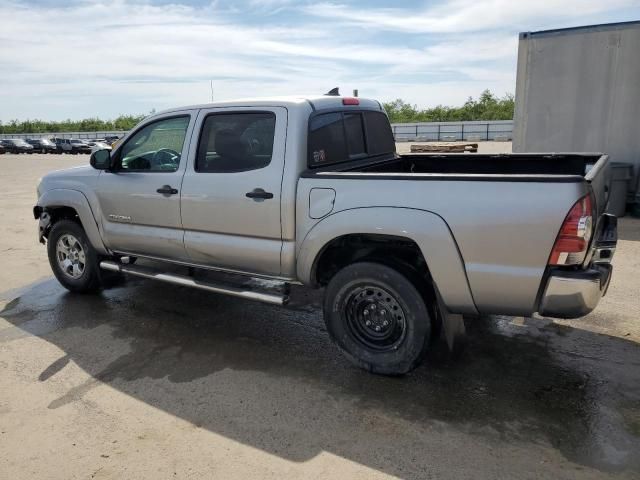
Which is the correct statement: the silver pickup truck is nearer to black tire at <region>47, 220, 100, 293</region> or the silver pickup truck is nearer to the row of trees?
black tire at <region>47, 220, 100, 293</region>

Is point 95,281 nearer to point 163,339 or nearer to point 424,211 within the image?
point 163,339

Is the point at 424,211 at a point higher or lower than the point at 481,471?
higher

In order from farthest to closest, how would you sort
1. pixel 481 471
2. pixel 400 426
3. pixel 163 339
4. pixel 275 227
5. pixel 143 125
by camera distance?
1. pixel 143 125
2. pixel 163 339
3. pixel 275 227
4. pixel 400 426
5. pixel 481 471

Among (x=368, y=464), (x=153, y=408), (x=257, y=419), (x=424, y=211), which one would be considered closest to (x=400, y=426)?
(x=368, y=464)

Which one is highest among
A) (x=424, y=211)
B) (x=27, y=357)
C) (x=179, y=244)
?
(x=424, y=211)

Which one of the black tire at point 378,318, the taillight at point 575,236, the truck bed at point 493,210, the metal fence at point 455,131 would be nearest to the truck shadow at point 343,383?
the black tire at point 378,318

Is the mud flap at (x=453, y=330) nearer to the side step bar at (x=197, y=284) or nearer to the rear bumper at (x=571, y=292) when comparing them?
the rear bumper at (x=571, y=292)

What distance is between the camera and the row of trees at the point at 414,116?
61.0 m

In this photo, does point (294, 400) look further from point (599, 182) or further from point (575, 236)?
point (599, 182)

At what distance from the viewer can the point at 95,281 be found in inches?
223

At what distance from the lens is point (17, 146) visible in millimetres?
45188

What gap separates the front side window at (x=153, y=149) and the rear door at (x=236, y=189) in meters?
0.40

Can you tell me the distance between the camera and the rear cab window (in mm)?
4160

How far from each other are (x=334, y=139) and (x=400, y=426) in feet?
7.80
